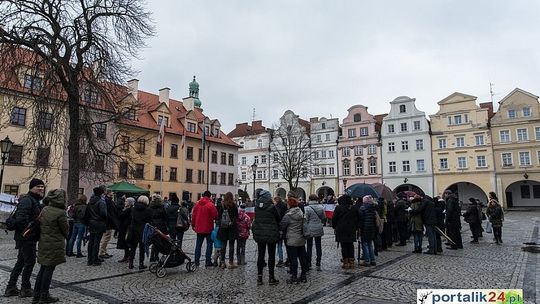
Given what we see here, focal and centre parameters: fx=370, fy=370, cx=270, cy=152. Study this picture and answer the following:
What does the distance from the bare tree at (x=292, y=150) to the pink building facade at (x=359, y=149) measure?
16.1 feet

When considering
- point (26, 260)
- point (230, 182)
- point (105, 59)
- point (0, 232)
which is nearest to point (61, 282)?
point (26, 260)

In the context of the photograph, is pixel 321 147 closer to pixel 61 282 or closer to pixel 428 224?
pixel 428 224

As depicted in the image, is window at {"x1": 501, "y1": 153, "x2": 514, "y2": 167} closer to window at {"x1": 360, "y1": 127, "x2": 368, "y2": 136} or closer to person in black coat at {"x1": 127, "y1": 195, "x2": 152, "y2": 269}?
window at {"x1": 360, "y1": 127, "x2": 368, "y2": 136}

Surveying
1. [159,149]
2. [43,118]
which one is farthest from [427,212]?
[159,149]

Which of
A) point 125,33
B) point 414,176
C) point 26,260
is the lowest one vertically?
point 26,260

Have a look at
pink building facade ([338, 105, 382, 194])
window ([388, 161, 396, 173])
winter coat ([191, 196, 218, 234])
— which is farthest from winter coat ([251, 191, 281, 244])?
window ([388, 161, 396, 173])

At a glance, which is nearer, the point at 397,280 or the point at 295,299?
the point at 295,299

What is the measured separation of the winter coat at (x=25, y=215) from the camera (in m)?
6.39

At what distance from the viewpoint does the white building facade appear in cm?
4769

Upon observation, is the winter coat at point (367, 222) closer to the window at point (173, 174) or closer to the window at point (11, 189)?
the window at point (11, 189)

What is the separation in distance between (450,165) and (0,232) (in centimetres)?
4547

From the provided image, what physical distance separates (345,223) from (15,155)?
27.9 meters

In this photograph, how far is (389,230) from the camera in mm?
13328

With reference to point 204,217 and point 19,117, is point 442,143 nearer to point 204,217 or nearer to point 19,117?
point 204,217
